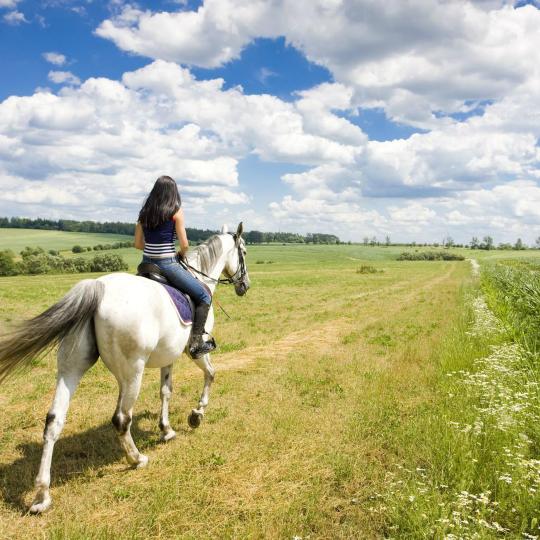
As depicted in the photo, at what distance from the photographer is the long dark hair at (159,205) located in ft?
19.2

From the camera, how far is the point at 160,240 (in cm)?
602

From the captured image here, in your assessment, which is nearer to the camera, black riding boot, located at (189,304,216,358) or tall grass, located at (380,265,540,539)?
tall grass, located at (380,265,540,539)

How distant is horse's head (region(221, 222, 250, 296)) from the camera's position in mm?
8016

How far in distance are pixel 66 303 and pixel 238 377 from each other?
584 centimetres

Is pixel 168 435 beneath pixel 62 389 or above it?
beneath

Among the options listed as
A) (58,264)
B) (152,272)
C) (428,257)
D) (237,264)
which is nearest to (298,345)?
(237,264)

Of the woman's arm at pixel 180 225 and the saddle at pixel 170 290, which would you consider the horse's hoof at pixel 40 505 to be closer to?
the saddle at pixel 170 290

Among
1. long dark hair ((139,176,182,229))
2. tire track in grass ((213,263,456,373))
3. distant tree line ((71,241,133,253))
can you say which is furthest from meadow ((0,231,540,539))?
distant tree line ((71,241,133,253))

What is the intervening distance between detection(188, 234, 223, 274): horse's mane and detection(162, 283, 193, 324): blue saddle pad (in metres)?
1.13

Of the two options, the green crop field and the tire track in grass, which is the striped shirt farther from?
the green crop field

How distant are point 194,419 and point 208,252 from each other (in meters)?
2.97

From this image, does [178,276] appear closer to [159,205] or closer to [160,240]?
[160,240]

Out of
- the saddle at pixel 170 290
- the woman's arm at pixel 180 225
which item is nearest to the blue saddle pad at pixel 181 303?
the saddle at pixel 170 290

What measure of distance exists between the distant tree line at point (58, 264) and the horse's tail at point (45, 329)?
5947 cm
